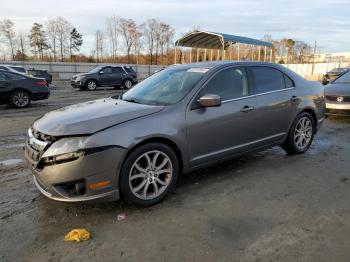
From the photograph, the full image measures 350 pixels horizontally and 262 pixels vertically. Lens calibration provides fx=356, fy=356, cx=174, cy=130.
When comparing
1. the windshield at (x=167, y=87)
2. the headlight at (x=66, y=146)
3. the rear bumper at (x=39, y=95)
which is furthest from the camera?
the rear bumper at (x=39, y=95)

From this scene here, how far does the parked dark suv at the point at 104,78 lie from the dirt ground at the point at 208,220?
17.2 m

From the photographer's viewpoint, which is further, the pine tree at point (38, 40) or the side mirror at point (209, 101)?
the pine tree at point (38, 40)

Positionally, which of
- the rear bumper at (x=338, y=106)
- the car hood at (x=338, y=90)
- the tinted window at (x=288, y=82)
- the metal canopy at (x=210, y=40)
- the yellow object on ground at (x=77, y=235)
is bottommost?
the yellow object on ground at (x=77, y=235)

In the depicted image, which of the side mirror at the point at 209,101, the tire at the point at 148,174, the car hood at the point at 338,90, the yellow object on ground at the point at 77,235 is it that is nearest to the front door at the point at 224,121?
the side mirror at the point at 209,101

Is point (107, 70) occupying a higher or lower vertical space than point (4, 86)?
higher

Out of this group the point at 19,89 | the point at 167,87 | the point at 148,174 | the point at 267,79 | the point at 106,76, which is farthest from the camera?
the point at 106,76

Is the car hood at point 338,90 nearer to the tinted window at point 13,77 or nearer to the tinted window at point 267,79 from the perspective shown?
the tinted window at point 267,79

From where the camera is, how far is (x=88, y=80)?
72.2ft

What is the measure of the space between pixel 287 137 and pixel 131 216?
10.4ft

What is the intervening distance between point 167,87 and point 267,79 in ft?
5.37

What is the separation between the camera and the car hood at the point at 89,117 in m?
3.67

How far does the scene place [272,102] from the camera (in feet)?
17.4

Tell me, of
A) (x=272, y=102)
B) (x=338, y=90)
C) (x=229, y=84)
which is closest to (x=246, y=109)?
(x=229, y=84)

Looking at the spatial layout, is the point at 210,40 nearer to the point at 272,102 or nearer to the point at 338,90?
the point at 338,90
